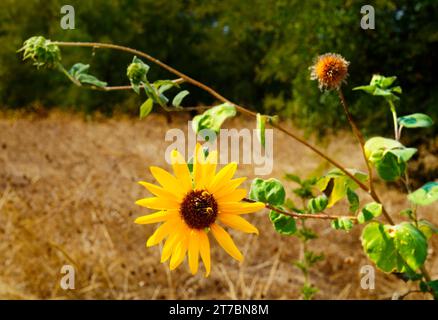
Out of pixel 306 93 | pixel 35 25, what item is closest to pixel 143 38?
pixel 35 25

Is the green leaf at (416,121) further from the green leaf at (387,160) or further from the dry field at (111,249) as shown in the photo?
the dry field at (111,249)

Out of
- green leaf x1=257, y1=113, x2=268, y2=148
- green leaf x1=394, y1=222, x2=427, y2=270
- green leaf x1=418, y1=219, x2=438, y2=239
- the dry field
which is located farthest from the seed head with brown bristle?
the dry field

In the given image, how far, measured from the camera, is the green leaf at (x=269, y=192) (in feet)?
2.46

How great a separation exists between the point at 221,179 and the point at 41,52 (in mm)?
366

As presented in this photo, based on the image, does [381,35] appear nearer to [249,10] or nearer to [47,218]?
[47,218]

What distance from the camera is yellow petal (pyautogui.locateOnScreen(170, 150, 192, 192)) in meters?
Result: 0.65

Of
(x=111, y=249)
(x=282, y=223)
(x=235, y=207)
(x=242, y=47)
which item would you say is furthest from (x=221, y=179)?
(x=242, y=47)

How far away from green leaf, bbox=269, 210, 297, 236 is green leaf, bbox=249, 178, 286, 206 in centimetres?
2

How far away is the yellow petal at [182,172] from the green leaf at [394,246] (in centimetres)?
23

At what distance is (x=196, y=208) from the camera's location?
68 centimetres

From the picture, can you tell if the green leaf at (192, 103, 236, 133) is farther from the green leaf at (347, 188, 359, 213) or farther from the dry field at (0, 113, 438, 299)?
the dry field at (0, 113, 438, 299)

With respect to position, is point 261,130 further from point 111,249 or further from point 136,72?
point 111,249

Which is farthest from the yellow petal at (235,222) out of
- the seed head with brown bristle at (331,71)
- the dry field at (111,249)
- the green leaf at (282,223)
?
the dry field at (111,249)

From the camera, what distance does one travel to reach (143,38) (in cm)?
791
